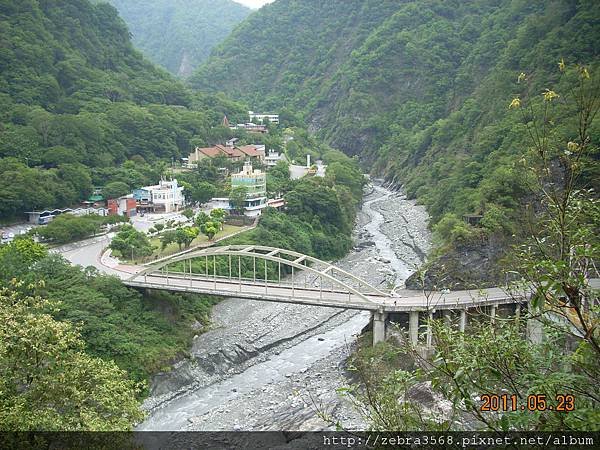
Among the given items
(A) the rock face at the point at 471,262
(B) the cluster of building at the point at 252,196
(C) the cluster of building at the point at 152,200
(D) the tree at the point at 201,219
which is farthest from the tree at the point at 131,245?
(A) the rock face at the point at 471,262

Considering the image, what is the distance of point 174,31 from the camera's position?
177 m

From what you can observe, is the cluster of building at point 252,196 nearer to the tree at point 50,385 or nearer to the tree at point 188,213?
the tree at point 188,213

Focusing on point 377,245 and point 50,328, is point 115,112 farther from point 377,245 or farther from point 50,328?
point 50,328

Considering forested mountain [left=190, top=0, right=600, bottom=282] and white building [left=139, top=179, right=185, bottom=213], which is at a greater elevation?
forested mountain [left=190, top=0, right=600, bottom=282]

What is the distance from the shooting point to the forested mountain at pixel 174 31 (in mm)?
164875

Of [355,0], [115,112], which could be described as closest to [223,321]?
[115,112]

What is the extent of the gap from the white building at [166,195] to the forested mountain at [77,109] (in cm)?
317

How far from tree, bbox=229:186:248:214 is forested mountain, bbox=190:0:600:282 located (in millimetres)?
15874

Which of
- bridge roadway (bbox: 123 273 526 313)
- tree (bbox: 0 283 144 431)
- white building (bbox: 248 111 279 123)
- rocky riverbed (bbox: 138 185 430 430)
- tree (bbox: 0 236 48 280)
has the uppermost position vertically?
white building (bbox: 248 111 279 123)

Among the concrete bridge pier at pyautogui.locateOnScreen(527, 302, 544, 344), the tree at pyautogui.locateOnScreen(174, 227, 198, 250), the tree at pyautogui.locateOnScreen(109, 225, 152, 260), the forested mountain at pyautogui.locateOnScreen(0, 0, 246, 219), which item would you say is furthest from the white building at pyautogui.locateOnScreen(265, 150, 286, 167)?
the concrete bridge pier at pyautogui.locateOnScreen(527, 302, 544, 344)

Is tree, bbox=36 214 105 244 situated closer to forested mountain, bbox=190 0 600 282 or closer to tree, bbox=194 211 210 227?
tree, bbox=194 211 210 227

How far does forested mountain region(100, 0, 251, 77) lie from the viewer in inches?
6491

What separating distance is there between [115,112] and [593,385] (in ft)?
177

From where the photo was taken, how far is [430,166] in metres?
67.0
